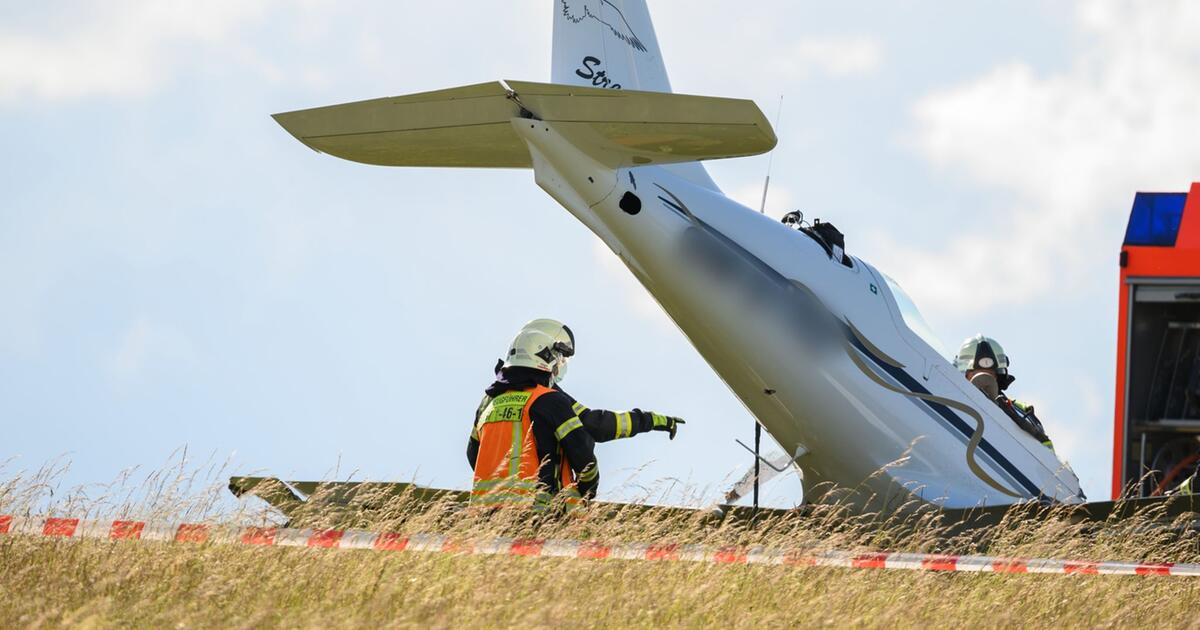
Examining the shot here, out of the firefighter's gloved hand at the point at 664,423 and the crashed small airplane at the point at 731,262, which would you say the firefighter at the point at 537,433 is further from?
the crashed small airplane at the point at 731,262

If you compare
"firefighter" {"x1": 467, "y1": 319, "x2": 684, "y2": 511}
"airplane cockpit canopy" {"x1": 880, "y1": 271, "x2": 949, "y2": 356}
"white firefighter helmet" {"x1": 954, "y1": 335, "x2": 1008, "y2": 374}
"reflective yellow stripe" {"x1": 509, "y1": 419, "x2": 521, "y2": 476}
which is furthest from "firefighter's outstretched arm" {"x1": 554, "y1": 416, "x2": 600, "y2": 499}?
"white firefighter helmet" {"x1": 954, "y1": 335, "x2": 1008, "y2": 374}

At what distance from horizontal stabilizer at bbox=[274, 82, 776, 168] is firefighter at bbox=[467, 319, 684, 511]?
1.31 meters

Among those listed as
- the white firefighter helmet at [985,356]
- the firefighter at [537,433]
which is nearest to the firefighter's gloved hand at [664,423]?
the firefighter at [537,433]

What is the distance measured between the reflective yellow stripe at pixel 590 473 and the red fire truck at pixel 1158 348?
5.07 metres

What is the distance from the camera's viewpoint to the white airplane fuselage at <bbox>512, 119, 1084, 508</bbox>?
9891 mm

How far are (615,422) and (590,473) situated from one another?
13.7 inches

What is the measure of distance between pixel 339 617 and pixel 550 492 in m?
2.80

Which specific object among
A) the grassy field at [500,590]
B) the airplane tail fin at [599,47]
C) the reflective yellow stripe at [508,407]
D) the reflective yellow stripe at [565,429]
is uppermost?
the airplane tail fin at [599,47]

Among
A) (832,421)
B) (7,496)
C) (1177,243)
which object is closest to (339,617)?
(7,496)

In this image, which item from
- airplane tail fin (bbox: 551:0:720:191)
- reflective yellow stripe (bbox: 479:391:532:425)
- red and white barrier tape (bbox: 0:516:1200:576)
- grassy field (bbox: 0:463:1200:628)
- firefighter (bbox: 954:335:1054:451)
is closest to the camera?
grassy field (bbox: 0:463:1200:628)

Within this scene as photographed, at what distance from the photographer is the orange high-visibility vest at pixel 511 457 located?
347 inches

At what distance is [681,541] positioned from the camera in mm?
8859

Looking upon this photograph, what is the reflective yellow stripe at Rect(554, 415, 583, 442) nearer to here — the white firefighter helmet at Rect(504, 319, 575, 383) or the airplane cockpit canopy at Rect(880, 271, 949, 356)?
the white firefighter helmet at Rect(504, 319, 575, 383)

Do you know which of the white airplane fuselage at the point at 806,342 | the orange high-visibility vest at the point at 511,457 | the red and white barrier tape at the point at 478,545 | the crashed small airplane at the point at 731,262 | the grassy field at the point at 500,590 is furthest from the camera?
the white airplane fuselage at the point at 806,342
